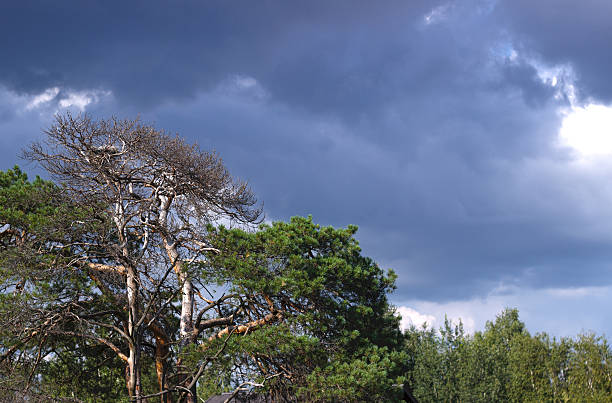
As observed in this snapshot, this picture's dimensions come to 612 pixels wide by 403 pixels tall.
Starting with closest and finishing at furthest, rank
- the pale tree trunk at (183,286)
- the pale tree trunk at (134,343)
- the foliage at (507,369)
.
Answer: the pale tree trunk at (134,343) → the pale tree trunk at (183,286) → the foliage at (507,369)

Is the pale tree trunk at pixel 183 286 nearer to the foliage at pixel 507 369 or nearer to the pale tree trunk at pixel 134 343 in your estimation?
the pale tree trunk at pixel 134 343

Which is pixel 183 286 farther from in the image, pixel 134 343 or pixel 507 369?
pixel 507 369

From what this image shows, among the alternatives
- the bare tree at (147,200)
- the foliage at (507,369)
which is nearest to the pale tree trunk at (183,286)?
the bare tree at (147,200)

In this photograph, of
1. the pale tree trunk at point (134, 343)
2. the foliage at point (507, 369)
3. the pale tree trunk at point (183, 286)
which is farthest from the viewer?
the foliage at point (507, 369)

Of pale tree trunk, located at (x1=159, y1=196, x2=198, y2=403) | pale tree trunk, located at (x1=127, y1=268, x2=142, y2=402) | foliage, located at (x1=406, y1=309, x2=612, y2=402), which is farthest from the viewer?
foliage, located at (x1=406, y1=309, x2=612, y2=402)

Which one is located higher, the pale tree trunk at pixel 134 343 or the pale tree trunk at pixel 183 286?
the pale tree trunk at pixel 183 286

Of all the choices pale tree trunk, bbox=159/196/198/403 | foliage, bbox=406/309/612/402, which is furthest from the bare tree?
foliage, bbox=406/309/612/402

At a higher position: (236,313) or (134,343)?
(236,313)

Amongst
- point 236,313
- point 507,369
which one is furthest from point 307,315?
point 507,369

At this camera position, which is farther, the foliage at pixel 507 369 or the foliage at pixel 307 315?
the foliage at pixel 507 369

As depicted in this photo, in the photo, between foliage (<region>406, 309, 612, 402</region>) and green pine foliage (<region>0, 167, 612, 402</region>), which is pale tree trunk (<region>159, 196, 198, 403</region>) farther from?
foliage (<region>406, 309, 612, 402</region>)

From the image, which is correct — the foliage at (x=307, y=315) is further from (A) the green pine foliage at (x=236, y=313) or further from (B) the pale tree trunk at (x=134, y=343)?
(B) the pale tree trunk at (x=134, y=343)

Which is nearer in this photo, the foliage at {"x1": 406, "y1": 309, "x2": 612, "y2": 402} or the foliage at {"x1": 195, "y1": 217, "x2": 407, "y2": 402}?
the foliage at {"x1": 195, "y1": 217, "x2": 407, "y2": 402}

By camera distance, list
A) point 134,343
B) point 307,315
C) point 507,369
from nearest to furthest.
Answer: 1. point 134,343
2. point 307,315
3. point 507,369
